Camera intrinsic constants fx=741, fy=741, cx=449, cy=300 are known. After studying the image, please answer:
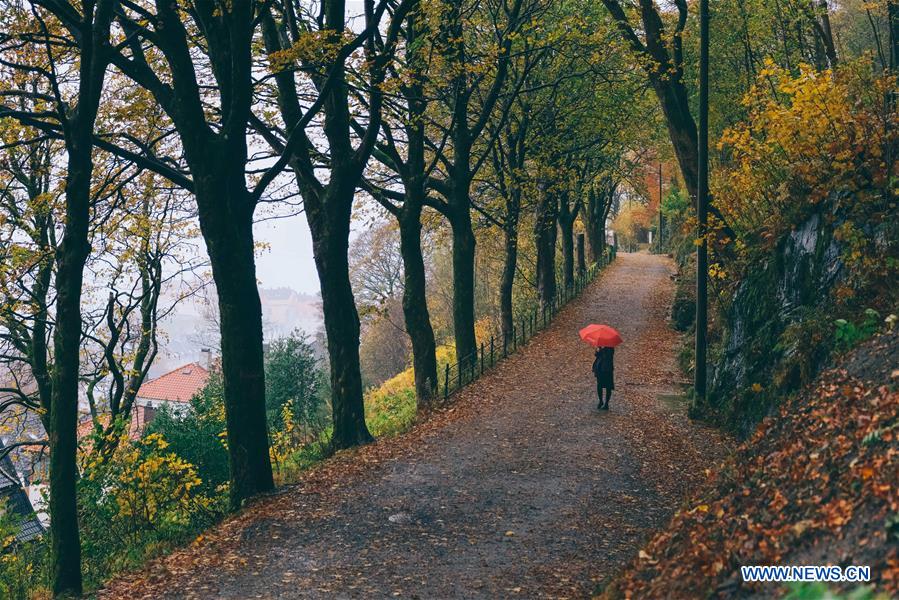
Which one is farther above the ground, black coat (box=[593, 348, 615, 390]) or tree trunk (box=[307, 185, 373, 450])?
tree trunk (box=[307, 185, 373, 450])

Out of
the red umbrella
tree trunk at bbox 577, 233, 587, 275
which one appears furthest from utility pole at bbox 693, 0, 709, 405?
tree trunk at bbox 577, 233, 587, 275

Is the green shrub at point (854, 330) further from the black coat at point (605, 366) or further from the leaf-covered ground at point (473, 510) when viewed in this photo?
the black coat at point (605, 366)

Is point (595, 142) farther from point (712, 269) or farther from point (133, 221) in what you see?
point (133, 221)

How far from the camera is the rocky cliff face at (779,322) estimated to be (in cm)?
1076

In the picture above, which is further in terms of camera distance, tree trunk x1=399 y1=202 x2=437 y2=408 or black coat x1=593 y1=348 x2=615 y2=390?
tree trunk x1=399 y1=202 x2=437 y2=408

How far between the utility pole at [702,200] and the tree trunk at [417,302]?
5936 millimetres

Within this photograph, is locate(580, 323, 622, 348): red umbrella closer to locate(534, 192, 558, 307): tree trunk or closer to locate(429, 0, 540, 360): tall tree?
locate(429, 0, 540, 360): tall tree

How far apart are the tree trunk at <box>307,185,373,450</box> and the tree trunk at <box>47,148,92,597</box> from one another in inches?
197

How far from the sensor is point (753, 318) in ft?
44.3

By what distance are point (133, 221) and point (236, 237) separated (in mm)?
7595

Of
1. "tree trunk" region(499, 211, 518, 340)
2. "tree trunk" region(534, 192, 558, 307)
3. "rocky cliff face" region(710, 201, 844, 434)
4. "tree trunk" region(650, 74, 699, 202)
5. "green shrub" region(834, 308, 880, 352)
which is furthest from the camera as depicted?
"tree trunk" region(534, 192, 558, 307)

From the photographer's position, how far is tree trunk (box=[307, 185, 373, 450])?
1316cm

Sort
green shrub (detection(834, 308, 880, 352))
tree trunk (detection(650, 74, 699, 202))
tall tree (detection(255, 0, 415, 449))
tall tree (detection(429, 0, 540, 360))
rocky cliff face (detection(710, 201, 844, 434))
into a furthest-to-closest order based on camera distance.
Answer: tall tree (detection(429, 0, 540, 360)), tree trunk (detection(650, 74, 699, 202)), tall tree (detection(255, 0, 415, 449)), rocky cliff face (detection(710, 201, 844, 434)), green shrub (detection(834, 308, 880, 352))

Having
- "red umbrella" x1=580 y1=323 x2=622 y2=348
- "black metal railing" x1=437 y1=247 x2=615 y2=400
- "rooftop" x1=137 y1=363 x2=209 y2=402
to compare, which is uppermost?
"red umbrella" x1=580 y1=323 x2=622 y2=348
